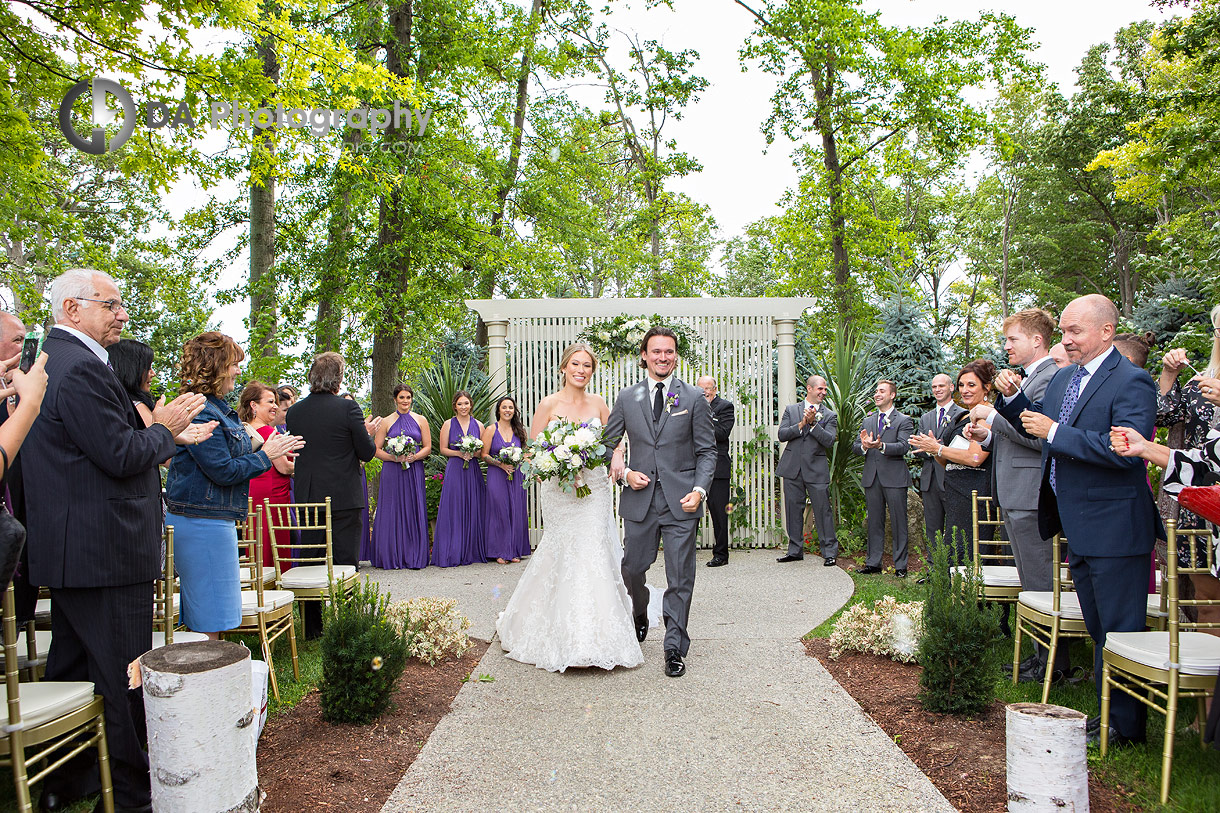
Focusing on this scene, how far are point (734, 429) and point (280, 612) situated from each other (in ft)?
22.8

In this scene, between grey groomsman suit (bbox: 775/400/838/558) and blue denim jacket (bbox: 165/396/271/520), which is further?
grey groomsman suit (bbox: 775/400/838/558)

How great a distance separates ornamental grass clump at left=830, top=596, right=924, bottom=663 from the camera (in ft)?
17.6

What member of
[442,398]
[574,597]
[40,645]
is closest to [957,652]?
[574,597]

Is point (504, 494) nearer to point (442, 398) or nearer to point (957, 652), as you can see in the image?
point (442, 398)

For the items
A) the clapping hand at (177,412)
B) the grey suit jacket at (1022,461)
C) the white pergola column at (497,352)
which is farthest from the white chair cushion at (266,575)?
the white pergola column at (497,352)

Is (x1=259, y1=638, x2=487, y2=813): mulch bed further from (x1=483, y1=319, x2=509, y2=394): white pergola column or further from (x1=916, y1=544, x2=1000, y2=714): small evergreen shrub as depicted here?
(x1=483, y1=319, x2=509, y2=394): white pergola column

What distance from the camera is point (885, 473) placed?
8.83m

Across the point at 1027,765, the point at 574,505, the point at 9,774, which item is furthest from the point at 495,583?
the point at 1027,765

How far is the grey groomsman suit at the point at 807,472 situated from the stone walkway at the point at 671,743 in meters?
3.54

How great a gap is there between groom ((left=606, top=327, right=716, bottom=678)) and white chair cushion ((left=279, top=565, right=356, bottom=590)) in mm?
2070

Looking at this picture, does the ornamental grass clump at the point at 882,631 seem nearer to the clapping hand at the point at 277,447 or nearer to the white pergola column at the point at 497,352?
the clapping hand at the point at 277,447

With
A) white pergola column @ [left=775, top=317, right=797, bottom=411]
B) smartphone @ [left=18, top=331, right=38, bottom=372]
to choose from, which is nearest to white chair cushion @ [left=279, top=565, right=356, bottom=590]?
smartphone @ [left=18, top=331, right=38, bottom=372]

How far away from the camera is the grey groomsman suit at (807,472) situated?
31.5ft

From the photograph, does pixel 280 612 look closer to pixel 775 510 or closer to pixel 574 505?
pixel 574 505
